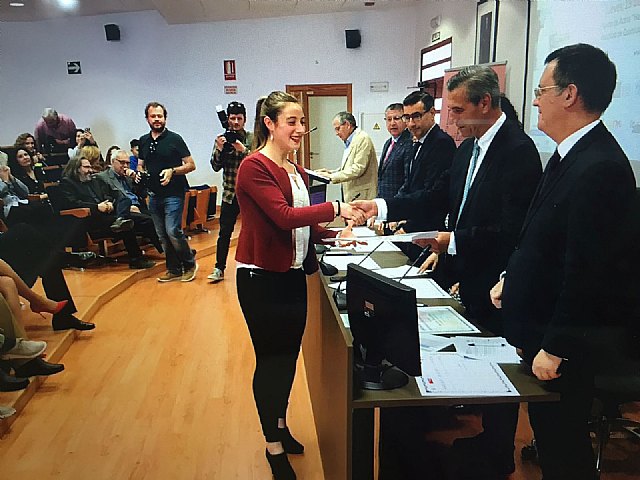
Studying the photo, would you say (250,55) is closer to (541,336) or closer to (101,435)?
(101,435)

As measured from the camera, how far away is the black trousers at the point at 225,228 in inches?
152

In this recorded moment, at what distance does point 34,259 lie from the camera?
280cm

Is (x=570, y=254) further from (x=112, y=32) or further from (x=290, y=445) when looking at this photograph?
(x=112, y=32)

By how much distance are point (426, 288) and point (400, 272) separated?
0.22 m

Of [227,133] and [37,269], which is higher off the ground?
[227,133]

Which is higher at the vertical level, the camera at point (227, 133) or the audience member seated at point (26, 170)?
the camera at point (227, 133)

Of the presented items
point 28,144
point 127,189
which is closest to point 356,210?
point 28,144

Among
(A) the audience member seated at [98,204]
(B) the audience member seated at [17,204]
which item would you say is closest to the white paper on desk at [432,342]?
(B) the audience member seated at [17,204]

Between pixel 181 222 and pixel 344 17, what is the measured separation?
2.45 meters

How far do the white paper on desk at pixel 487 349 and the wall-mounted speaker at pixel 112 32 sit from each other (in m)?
2.61

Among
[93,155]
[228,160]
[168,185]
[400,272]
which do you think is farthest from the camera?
[168,185]

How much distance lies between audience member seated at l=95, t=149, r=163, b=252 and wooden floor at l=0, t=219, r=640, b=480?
2.74 feet

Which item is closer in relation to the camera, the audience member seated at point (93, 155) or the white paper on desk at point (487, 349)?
the white paper on desk at point (487, 349)

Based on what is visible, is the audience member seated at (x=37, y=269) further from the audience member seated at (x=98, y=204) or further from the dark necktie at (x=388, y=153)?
the dark necktie at (x=388, y=153)
